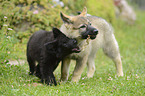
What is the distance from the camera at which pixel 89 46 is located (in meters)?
4.71

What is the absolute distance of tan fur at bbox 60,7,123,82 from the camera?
14.1ft

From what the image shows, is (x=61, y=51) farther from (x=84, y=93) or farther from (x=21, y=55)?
(x=21, y=55)

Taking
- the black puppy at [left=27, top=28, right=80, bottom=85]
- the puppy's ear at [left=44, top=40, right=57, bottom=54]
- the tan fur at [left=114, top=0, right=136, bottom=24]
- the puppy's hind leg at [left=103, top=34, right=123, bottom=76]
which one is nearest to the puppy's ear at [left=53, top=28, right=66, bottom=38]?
the black puppy at [left=27, top=28, right=80, bottom=85]

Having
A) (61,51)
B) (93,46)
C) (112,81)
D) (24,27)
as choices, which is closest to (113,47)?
(93,46)

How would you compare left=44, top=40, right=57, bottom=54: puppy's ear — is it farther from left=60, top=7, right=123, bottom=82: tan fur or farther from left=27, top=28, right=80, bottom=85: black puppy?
left=60, top=7, right=123, bottom=82: tan fur

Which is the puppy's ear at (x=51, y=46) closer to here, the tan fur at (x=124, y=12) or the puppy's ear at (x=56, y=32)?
the puppy's ear at (x=56, y=32)

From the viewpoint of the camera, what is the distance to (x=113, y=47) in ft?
18.0

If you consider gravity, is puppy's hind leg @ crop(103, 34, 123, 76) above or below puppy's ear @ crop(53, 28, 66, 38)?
below

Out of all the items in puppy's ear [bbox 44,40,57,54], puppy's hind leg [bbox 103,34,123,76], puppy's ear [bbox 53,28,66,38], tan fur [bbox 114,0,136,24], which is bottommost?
tan fur [bbox 114,0,136,24]

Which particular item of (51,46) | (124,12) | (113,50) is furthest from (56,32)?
(124,12)

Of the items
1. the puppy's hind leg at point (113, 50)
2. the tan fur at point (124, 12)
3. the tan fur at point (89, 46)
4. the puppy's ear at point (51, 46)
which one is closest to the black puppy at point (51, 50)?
the puppy's ear at point (51, 46)

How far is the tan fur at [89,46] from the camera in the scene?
4285 millimetres

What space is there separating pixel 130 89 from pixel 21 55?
3782mm

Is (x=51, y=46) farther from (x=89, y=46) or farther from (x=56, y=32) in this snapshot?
(x=89, y=46)
